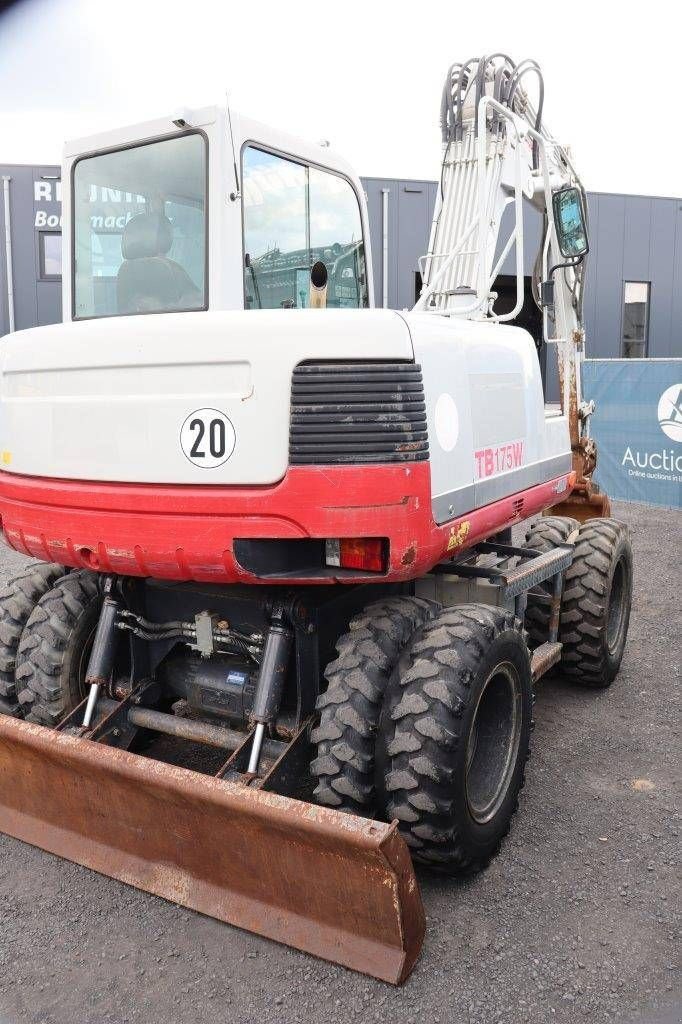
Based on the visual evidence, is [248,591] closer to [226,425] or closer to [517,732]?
[226,425]

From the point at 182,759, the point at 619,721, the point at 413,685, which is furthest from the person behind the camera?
the point at 619,721

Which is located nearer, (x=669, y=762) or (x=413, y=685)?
(x=413, y=685)

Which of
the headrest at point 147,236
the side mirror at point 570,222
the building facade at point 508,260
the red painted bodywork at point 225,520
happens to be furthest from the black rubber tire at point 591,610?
the building facade at point 508,260

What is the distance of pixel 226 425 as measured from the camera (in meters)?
2.98

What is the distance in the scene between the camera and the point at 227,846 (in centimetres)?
298

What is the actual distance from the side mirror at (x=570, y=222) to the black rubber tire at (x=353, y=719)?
250 cm

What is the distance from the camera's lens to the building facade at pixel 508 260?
16.4m

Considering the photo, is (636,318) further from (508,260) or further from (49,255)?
(49,255)

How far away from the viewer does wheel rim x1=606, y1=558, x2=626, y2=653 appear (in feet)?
18.1

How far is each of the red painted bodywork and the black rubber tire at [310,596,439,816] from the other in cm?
38

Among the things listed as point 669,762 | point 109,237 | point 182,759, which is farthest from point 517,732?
point 109,237

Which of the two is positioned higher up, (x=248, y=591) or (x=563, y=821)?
(x=248, y=591)

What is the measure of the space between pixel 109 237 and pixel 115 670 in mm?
1998

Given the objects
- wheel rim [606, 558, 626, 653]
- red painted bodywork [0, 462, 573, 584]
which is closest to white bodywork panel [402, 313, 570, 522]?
red painted bodywork [0, 462, 573, 584]
